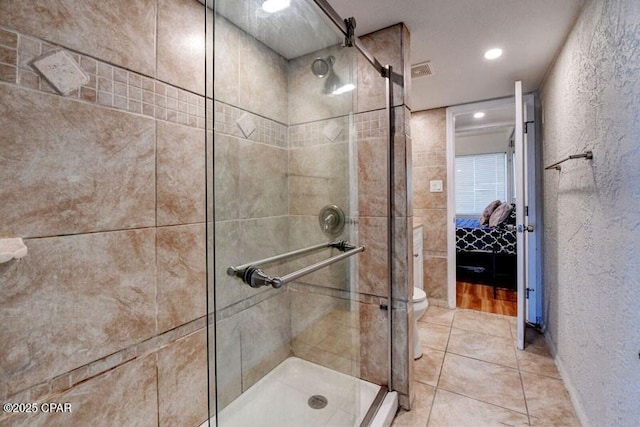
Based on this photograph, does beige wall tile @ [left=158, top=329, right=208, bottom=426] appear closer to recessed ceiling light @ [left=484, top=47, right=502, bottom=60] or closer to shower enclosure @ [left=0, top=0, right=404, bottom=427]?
shower enclosure @ [left=0, top=0, right=404, bottom=427]

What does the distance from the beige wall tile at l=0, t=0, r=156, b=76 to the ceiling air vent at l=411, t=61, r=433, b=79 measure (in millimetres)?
1630

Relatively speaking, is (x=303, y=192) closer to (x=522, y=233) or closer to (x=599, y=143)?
(x=599, y=143)

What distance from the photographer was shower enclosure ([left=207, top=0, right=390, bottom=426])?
3.01 feet

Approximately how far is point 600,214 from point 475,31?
1147 millimetres

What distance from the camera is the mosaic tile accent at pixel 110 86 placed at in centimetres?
81

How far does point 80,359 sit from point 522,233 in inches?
98.2

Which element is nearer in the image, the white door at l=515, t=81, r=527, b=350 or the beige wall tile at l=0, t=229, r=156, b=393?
the beige wall tile at l=0, t=229, r=156, b=393

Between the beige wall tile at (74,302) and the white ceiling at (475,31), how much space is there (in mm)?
1452

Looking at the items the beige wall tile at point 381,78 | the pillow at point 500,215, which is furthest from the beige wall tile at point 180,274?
the pillow at point 500,215

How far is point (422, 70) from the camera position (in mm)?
Answer: 2127

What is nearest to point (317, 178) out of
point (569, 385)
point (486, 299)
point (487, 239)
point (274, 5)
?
point (274, 5)

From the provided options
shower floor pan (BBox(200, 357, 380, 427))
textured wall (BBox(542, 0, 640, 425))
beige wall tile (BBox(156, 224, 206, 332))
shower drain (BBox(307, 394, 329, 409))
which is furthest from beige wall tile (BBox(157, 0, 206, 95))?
textured wall (BBox(542, 0, 640, 425))

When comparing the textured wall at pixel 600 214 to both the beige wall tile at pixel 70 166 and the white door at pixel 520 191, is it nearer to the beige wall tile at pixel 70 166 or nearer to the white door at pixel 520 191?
the white door at pixel 520 191

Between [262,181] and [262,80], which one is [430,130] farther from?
[262,181]
